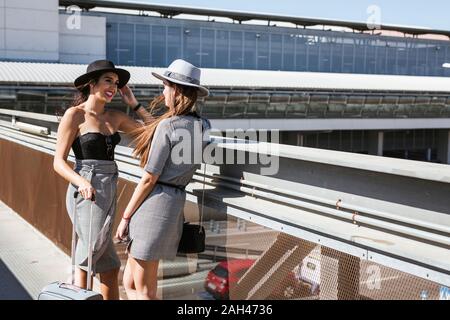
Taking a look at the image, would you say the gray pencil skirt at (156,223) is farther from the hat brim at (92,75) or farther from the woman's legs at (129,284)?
the hat brim at (92,75)

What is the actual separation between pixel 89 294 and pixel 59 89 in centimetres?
3438

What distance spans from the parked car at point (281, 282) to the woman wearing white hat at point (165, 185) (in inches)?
20.3

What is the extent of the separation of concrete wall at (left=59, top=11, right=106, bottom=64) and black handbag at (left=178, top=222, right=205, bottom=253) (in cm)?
4758

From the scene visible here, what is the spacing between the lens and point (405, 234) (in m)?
2.80

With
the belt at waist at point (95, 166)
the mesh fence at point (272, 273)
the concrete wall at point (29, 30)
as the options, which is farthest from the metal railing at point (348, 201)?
the concrete wall at point (29, 30)

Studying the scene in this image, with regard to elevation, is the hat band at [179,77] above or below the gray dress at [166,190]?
above

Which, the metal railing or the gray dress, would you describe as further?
the gray dress

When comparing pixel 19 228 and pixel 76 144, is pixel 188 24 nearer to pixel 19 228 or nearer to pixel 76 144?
pixel 19 228

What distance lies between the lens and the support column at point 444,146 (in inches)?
2117

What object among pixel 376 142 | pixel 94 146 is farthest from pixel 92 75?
pixel 376 142

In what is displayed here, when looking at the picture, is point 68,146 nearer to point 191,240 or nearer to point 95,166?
point 95,166

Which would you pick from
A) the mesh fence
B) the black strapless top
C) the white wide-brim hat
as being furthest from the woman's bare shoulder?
the mesh fence

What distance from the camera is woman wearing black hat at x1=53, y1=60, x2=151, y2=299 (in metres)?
3.72

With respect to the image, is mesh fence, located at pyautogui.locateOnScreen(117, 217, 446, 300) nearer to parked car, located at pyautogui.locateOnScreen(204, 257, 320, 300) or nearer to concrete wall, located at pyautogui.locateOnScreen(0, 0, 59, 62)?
parked car, located at pyautogui.locateOnScreen(204, 257, 320, 300)
